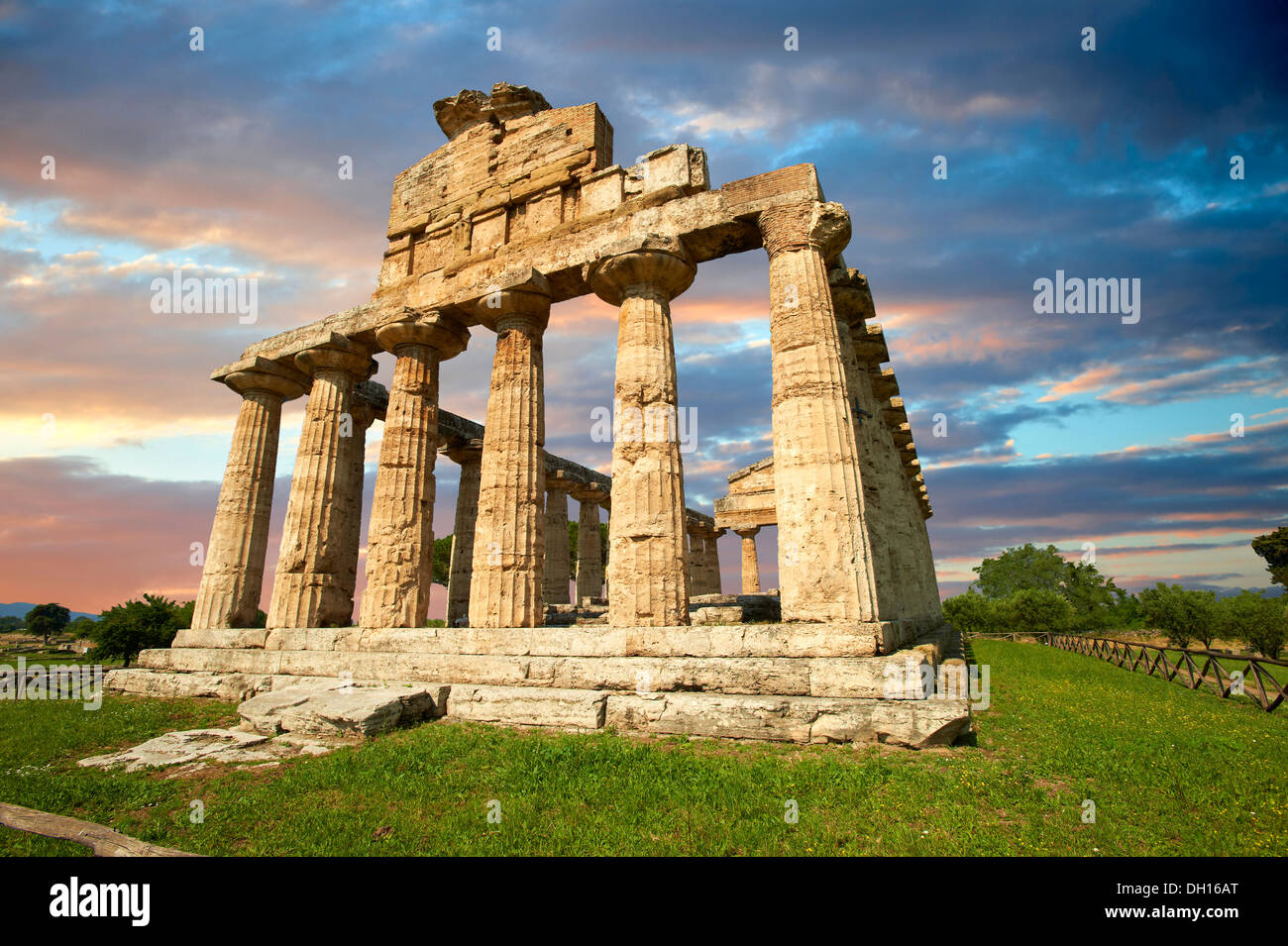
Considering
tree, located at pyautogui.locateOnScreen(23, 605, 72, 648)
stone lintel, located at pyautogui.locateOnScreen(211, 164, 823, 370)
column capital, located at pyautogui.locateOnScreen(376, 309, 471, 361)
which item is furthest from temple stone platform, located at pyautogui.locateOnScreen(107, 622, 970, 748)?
tree, located at pyautogui.locateOnScreen(23, 605, 72, 648)

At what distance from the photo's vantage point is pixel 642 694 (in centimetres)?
895

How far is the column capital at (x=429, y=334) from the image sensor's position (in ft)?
47.3

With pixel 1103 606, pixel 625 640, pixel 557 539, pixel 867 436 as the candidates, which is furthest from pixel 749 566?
pixel 1103 606

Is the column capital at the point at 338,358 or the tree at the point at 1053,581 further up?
the column capital at the point at 338,358

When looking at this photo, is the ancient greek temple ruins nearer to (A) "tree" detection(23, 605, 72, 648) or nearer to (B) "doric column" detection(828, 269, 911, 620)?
(B) "doric column" detection(828, 269, 911, 620)

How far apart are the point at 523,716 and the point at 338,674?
5253 millimetres

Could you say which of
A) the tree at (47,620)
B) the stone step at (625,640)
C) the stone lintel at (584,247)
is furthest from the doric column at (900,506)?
the tree at (47,620)

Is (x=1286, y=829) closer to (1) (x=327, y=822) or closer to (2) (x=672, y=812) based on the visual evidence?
(2) (x=672, y=812)

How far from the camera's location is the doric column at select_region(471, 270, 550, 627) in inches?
464

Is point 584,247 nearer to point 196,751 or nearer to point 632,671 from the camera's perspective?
point 632,671

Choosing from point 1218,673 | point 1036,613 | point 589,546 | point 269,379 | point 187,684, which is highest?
point 269,379

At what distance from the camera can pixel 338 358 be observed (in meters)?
15.8

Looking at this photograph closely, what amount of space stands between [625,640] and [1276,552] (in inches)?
3069

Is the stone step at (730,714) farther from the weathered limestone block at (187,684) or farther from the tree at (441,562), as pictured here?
the tree at (441,562)
